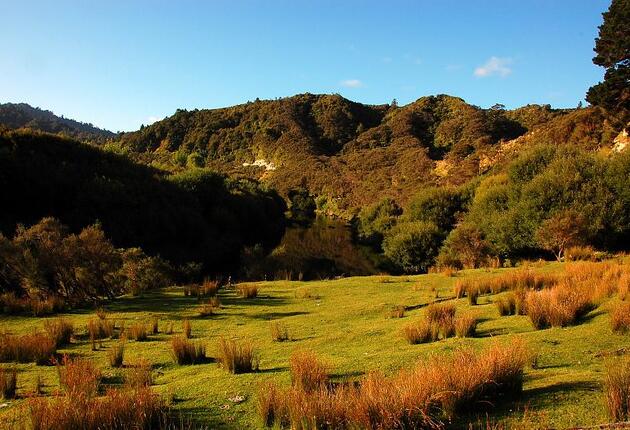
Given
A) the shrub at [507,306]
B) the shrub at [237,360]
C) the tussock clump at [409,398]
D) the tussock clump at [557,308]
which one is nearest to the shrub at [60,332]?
the shrub at [237,360]

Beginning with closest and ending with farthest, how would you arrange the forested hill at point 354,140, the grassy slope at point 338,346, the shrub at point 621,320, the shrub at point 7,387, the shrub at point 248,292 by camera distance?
the grassy slope at point 338,346, the shrub at point 7,387, the shrub at point 621,320, the shrub at point 248,292, the forested hill at point 354,140

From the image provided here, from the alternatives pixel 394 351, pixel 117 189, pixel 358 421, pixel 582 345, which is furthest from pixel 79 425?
pixel 117 189

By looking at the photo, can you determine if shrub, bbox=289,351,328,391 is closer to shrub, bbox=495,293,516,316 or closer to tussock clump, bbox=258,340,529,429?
tussock clump, bbox=258,340,529,429

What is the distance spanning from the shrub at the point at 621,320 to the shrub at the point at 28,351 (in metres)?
9.93

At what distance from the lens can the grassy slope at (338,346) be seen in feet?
17.0

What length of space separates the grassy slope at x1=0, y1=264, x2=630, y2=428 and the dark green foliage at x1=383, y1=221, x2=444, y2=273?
91.9ft

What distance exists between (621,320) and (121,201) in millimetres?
39809

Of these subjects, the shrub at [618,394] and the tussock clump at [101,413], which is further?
the tussock clump at [101,413]

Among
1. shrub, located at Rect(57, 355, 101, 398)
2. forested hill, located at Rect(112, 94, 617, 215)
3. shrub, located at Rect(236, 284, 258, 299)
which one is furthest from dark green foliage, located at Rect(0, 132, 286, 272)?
shrub, located at Rect(57, 355, 101, 398)

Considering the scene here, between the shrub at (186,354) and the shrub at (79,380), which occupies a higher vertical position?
the shrub at (79,380)

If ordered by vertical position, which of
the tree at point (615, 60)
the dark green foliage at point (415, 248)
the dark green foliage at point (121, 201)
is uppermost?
the tree at point (615, 60)

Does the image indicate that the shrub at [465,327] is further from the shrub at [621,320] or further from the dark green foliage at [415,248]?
the dark green foliage at [415,248]

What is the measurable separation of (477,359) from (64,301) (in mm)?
15507

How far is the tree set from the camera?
149 ft
